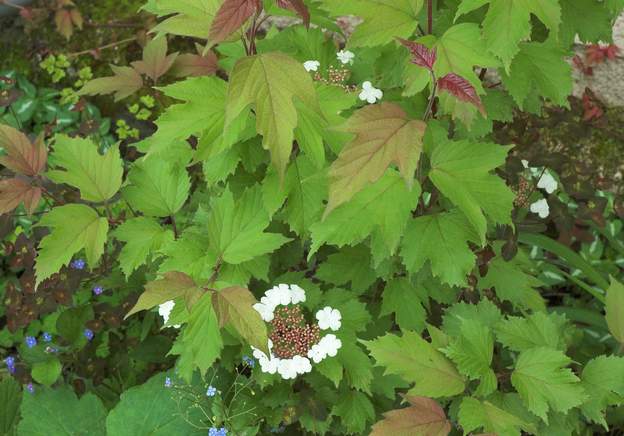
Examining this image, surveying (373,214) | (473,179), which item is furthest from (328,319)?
(473,179)

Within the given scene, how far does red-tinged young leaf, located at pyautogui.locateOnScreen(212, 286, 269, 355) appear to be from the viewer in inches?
56.0

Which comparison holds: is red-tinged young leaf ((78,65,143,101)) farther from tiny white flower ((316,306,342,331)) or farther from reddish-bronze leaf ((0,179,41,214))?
tiny white flower ((316,306,342,331))

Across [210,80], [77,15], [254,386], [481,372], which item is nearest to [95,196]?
[210,80]

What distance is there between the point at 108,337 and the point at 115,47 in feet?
5.33

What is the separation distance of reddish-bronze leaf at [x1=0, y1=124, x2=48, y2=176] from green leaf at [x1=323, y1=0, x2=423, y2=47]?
37.8 inches

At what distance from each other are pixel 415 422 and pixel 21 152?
127 centimetres

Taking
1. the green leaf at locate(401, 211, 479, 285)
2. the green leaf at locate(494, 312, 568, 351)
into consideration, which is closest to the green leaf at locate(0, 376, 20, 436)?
the green leaf at locate(401, 211, 479, 285)

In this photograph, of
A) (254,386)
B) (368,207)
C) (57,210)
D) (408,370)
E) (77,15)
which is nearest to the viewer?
(368,207)

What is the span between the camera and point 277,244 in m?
1.62

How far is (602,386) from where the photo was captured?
67.1 inches

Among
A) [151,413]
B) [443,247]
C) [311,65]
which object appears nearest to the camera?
[443,247]

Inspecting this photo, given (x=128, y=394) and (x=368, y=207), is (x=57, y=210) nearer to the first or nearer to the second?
(x=128, y=394)

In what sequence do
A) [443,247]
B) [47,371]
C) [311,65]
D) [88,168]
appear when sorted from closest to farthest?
[443,247], [311,65], [88,168], [47,371]

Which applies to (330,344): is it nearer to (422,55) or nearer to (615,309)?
(422,55)
